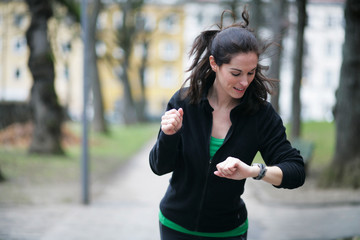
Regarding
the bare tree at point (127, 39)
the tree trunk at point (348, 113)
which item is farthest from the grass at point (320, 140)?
the bare tree at point (127, 39)

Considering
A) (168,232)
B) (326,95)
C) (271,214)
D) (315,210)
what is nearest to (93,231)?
(271,214)

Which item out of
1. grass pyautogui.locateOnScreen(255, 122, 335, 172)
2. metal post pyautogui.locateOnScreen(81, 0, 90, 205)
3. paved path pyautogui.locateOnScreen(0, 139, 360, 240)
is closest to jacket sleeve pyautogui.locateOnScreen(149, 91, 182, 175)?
paved path pyautogui.locateOnScreen(0, 139, 360, 240)

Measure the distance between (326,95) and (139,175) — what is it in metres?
56.3

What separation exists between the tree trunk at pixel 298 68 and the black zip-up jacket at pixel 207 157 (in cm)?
1067

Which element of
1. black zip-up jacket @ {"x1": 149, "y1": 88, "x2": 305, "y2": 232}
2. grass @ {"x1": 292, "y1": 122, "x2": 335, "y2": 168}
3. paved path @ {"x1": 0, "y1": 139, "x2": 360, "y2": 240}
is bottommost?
grass @ {"x1": 292, "y1": 122, "x2": 335, "y2": 168}

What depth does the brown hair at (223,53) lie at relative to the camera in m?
2.45

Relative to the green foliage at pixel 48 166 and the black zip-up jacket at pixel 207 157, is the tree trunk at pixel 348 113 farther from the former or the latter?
the black zip-up jacket at pixel 207 157

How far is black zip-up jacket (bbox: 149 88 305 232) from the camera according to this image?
8.22 feet

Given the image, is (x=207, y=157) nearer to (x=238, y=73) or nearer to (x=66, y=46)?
(x=238, y=73)

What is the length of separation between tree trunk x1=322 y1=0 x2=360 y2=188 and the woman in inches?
289

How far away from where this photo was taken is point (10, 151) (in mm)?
14234

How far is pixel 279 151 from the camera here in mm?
2496

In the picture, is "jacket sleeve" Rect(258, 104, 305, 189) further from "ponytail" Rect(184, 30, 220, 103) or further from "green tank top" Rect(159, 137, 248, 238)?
"ponytail" Rect(184, 30, 220, 103)

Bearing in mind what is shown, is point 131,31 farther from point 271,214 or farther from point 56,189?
point 271,214
